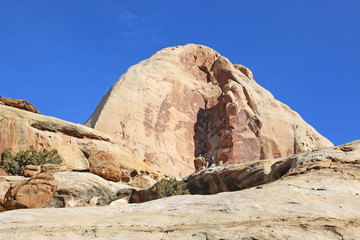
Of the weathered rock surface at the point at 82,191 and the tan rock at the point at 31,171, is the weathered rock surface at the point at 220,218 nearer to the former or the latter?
the weathered rock surface at the point at 82,191

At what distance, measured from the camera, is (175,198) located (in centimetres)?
1259

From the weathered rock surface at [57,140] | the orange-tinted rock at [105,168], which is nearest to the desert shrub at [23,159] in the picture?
the weathered rock surface at [57,140]

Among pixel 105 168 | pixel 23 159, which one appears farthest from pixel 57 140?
pixel 105 168

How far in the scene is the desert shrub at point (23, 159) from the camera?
3138 centimetres

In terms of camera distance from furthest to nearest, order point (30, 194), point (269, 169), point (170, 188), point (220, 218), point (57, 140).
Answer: point (57, 140) < point (170, 188) < point (269, 169) < point (30, 194) < point (220, 218)

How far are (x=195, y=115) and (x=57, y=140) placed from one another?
28.8 meters

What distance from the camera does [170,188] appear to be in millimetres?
27578

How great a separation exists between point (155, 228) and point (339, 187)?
6.11 meters

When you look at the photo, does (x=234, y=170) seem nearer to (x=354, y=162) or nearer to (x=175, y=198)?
(x=354, y=162)

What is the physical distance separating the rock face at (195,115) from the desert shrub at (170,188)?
21290mm

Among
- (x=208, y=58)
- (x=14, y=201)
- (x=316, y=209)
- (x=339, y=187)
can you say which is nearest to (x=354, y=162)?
(x=339, y=187)

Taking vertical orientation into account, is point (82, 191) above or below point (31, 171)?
below

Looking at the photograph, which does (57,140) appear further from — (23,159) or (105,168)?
(105,168)

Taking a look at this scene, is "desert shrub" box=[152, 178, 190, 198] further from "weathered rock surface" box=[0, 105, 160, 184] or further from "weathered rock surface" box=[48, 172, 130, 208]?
"weathered rock surface" box=[0, 105, 160, 184]
